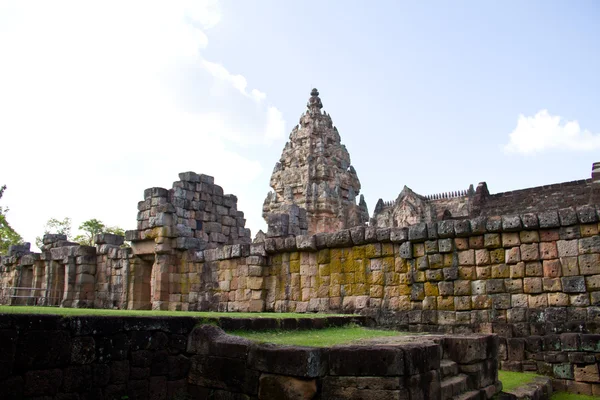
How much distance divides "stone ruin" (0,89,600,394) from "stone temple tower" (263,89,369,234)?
13.1m

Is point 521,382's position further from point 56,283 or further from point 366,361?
point 56,283

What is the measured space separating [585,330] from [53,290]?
15.9 meters

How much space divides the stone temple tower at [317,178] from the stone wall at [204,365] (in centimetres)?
2258

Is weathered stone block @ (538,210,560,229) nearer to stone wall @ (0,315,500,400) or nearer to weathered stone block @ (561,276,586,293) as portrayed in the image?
weathered stone block @ (561,276,586,293)

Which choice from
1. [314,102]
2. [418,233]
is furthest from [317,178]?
[418,233]

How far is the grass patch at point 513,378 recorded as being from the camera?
671 centimetres

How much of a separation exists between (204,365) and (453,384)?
8.76 feet

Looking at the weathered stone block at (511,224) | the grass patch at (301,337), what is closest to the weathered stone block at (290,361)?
the grass patch at (301,337)

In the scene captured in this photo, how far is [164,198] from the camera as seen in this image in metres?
14.7

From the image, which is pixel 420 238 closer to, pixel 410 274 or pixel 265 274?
pixel 410 274

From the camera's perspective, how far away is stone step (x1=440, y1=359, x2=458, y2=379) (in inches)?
212

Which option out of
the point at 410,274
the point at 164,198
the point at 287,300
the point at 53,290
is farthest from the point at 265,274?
the point at 53,290

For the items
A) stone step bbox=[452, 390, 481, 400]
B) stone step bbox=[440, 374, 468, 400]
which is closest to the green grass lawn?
stone step bbox=[452, 390, 481, 400]

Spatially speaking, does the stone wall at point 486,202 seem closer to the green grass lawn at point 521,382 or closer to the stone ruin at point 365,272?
the stone ruin at point 365,272
